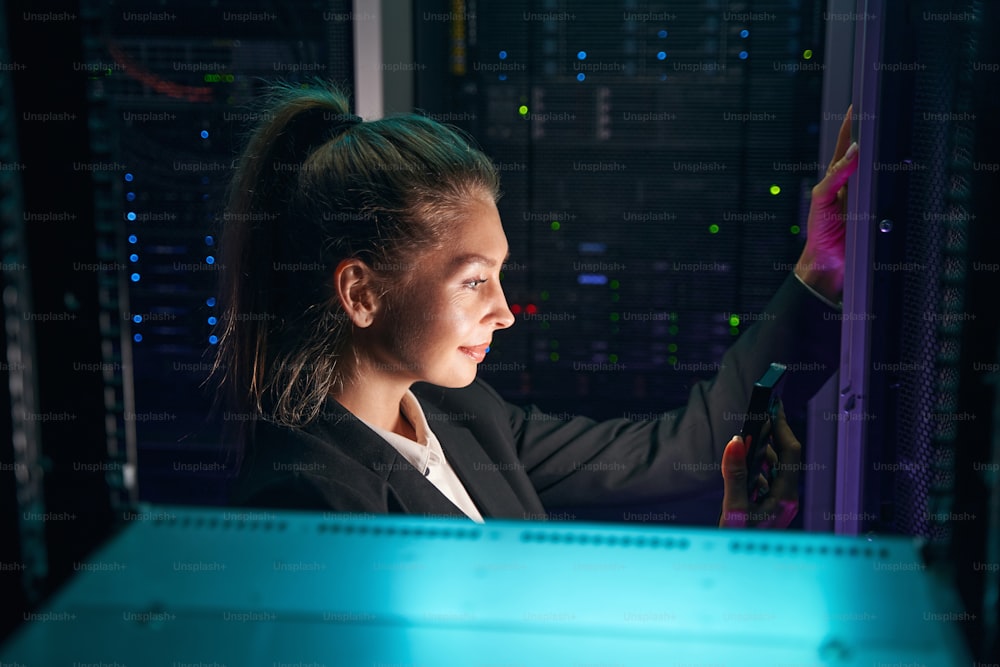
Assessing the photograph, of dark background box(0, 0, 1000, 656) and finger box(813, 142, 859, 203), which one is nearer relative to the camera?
finger box(813, 142, 859, 203)

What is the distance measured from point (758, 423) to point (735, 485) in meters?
0.09

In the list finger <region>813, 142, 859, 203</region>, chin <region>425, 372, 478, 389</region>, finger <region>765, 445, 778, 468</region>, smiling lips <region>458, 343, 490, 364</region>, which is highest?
finger <region>813, 142, 859, 203</region>

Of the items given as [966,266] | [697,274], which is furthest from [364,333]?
[966,266]

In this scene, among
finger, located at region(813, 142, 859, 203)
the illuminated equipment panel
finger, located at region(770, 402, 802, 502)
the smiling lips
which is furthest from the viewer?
finger, located at region(770, 402, 802, 502)

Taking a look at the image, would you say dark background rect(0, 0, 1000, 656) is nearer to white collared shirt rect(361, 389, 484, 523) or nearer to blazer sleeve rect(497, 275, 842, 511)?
blazer sleeve rect(497, 275, 842, 511)

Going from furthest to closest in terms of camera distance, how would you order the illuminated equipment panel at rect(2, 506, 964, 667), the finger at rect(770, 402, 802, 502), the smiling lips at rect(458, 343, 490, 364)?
the finger at rect(770, 402, 802, 502), the smiling lips at rect(458, 343, 490, 364), the illuminated equipment panel at rect(2, 506, 964, 667)

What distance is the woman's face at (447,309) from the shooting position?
39.9 inches

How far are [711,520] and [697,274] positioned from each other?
36cm

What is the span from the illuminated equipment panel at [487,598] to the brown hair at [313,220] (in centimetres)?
39

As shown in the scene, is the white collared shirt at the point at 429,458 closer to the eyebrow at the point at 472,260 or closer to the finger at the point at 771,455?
the eyebrow at the point at 472,260

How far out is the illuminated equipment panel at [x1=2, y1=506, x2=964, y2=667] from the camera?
0.56 meters

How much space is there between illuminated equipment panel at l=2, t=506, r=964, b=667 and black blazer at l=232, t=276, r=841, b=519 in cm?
30

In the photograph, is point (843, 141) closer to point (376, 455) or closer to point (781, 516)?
point (781, 516)

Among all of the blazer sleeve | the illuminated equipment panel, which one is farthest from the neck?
the illuminated equipment panel
